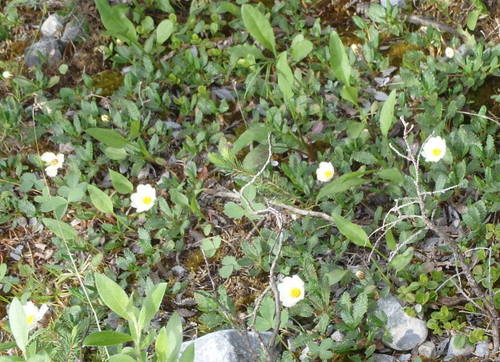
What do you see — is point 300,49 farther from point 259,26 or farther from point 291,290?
point 291,290

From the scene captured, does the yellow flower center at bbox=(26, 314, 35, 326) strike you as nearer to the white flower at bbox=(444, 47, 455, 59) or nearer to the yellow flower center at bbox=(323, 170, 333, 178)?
the yellow flower center at bbox=(323, 170, 333, 178)

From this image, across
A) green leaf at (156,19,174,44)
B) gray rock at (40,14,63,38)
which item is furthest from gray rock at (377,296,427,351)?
gray rock at (40,14,63,38)

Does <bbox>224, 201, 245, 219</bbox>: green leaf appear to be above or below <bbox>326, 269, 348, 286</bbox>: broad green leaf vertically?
above

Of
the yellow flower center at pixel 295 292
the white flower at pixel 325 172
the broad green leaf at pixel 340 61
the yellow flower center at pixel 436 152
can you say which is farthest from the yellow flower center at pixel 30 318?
the yellow flower center at pixel 436 152

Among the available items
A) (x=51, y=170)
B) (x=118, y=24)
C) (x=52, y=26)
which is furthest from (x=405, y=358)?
(x=52, y=26)

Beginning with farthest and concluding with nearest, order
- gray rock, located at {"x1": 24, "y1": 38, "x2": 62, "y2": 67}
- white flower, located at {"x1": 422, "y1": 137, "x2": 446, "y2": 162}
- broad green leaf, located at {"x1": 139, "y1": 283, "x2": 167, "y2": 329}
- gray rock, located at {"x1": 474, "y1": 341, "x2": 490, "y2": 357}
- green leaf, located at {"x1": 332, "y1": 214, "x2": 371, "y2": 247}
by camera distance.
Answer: gray rock, located at {"x1": 24, "y1": 38, "x2": 62, "y2": 67} → white flower, located at {"x1": 422, "y1": 137, "x2": 446, "y2": 162} → green leaf, located at {"x1": 332, "y1": 214, "x2": 371, "y2": 247} → gray rock, located at {"x1": 474, "y1": 341, "x2": 490, "y2": 357} → broad green leaf, located at {"x1": 139, "y1": 283, "x2": 167, "y2": 329}

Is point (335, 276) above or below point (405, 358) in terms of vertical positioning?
above

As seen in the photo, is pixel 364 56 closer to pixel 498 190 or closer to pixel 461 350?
pixel 498 190
